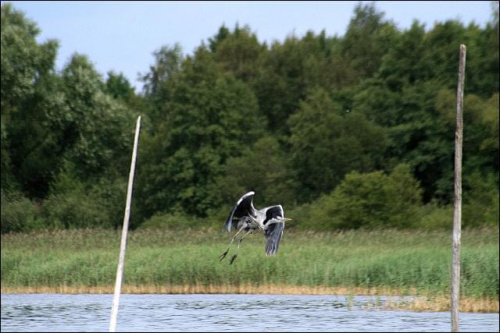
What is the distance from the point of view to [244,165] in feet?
155

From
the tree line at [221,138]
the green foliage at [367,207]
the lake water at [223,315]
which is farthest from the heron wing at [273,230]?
the tree line at [221,138]

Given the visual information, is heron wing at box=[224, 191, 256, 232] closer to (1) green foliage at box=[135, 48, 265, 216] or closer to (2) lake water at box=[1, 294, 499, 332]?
(2) lake water at box=[1, 294, 499, 332]

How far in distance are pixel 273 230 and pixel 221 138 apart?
38048 mm

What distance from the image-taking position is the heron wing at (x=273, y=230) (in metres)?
13.4

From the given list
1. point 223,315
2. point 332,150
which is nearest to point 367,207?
point 332,150

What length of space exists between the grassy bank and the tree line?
1304 centimetres

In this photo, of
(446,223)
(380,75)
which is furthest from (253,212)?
(380,75)

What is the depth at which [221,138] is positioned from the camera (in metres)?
51.7

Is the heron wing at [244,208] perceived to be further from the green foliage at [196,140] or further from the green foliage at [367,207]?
the green foliage at [196,140]

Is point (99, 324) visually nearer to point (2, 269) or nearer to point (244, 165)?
point (2, 269)

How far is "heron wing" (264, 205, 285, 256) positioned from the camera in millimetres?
13414

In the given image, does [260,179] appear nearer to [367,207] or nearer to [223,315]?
[367,207]

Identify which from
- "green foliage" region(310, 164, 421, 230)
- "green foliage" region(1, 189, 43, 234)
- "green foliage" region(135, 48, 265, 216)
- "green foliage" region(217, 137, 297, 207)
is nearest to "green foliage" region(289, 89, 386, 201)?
"green foliage" region(217, 137, 297, 207)

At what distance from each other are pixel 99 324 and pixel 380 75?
35.1 m
